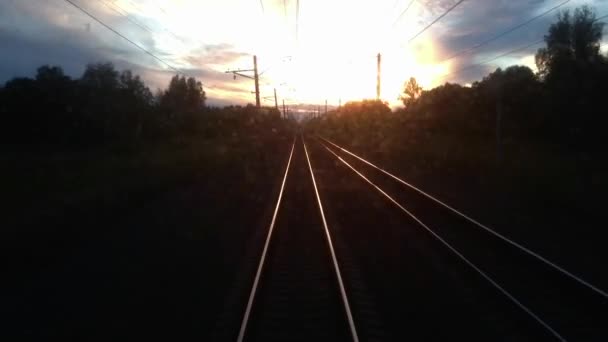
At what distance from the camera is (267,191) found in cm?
2156

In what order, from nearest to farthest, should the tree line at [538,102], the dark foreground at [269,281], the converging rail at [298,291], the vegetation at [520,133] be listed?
1. the converging rail at [298,291]
2. the dark foreground at [269,281]
3. the vegetation at [520,133]
4. the tree line at [538,102]

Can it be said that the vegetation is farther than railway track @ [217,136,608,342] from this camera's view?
Yes

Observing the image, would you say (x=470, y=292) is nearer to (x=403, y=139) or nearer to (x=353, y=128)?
(x=403, y=139)

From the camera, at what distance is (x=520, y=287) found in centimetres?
831

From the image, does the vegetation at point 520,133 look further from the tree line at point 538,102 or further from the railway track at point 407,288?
the railway track at point 407,288

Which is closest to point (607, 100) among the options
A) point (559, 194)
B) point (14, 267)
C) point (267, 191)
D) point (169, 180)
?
point (559, 194)

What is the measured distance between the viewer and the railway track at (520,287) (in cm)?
663

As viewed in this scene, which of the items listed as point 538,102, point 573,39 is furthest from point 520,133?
point 573,39

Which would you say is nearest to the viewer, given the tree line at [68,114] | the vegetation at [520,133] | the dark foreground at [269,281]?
the dark foreground at [269,281]

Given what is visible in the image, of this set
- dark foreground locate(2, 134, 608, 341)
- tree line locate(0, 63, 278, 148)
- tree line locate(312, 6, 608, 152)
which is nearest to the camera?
dark foreground locate(2, 134, 608, 341)

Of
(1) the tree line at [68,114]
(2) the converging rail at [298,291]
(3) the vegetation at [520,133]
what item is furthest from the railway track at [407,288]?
(1) the tree line at [68,114]

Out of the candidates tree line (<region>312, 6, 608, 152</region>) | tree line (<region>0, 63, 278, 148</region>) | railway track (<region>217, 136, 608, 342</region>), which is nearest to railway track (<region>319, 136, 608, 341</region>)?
railway track (<region>217, 136, 608, 342</region>)

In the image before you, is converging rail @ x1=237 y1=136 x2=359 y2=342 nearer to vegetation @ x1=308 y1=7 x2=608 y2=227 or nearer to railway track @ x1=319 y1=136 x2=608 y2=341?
railway track @ x1=319 y1=136 x2=608 y2=341

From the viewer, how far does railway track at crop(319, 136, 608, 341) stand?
6629mm
